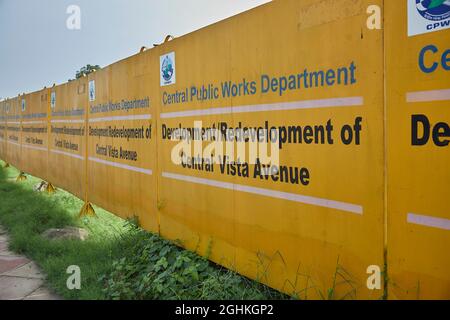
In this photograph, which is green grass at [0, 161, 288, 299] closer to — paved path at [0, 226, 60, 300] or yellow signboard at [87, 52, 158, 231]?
paved path at [0, 226, 60, 300]

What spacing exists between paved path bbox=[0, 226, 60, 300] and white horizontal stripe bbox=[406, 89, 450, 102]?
11.6 feet

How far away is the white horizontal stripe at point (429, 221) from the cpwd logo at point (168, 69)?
3.02 metres

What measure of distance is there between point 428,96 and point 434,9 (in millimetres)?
451

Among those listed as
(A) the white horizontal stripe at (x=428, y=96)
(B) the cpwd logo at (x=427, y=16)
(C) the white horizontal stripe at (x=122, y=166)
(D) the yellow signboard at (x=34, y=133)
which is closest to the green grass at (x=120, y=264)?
(C) the white horizontal stripe at (x=122, y=166)

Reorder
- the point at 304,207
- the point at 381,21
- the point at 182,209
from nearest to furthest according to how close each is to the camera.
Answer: the point at 381,21
the point at 304,207
the point at 182,209

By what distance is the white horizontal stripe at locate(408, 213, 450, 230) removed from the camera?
2.21m

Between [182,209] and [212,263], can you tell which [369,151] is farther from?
[182,209]

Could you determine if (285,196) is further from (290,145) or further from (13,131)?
(13,131)

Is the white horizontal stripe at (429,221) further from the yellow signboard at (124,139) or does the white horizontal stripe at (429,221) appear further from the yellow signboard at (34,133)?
the yellow signboard at (34,133)

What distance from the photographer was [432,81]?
7.30 feet

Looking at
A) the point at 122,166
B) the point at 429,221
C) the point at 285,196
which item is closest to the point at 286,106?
the point at 285,196

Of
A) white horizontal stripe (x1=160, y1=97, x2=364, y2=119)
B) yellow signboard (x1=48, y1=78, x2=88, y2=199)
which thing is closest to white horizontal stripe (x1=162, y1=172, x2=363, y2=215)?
white horizontal stripe (x1=160, y1=97, x2=364, y2=119)
